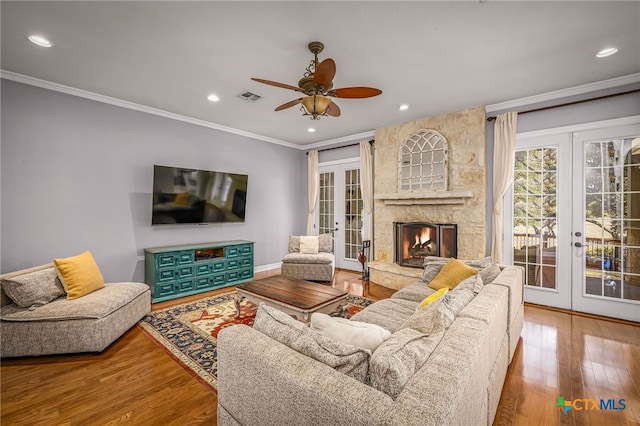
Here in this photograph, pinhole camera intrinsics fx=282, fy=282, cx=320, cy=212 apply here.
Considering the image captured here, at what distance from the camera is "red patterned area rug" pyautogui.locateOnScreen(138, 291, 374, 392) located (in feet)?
7.88

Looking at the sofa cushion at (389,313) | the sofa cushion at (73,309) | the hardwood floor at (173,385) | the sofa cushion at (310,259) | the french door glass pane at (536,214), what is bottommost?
the hardwood floor at (173,385)

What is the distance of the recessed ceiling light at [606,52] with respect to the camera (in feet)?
8.94

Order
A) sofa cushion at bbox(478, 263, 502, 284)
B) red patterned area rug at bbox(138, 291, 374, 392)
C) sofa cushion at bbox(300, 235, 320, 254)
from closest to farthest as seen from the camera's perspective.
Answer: red patterned area rug at bbox(138, 291, 374, 392), sofa cushion at bbox(478, 263, 502, 284), sofa cushion at bbox(300, 235, 320, 254)

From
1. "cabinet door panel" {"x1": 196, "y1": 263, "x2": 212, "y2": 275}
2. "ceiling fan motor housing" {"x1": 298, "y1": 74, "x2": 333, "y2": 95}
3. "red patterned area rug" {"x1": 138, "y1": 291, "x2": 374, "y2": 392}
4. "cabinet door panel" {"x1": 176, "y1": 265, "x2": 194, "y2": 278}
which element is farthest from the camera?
"cabinet door panel" {"x1": 196, "y1": 263, "x2": 212, "y2": 275}

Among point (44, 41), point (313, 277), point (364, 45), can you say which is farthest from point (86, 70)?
point (313, 277)

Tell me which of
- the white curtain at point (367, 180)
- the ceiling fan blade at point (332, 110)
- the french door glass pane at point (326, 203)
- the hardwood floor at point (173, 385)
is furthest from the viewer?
the french door glass pane at point (326, 203)

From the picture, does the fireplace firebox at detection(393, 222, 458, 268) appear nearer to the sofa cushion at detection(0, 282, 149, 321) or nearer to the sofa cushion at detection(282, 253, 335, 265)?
the sofa cushion at detection(282, 253, 335, 265)

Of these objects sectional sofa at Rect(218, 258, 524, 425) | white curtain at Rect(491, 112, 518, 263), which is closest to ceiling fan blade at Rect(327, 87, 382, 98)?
sectional sofa at Rect(218, 258, 524, 425)

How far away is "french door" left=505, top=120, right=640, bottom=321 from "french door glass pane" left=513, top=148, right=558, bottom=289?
0.01m

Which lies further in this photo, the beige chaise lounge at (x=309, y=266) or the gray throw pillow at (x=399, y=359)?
the beige chaise lounge at (x=309, y=266)

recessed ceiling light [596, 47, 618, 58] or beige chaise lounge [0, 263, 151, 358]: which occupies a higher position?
recessed ceiling light [596, 47, 618, 58]

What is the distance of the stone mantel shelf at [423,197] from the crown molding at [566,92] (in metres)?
1.31

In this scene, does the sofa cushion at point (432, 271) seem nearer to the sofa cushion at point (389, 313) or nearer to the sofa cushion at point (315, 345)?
the sofa cushion at point (389, 313)

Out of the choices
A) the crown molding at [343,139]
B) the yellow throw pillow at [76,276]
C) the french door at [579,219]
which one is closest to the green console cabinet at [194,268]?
the yellow throw pillow at [76,276]
